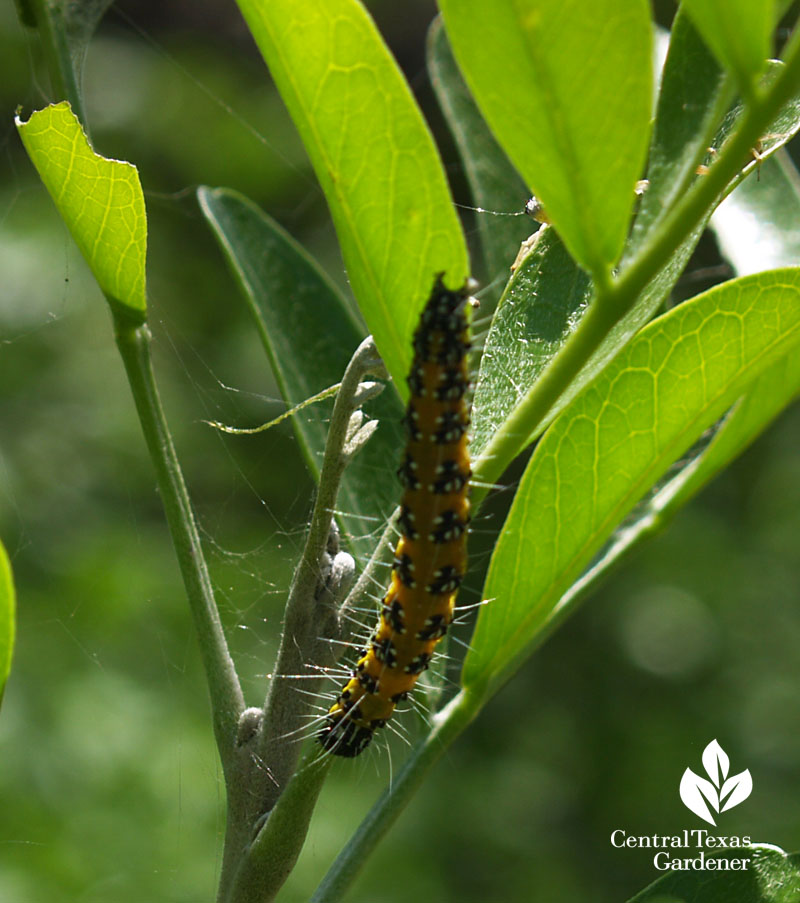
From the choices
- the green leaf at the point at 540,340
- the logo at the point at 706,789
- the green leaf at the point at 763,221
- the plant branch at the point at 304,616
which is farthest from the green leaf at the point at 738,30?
the logo at the point at 706,789

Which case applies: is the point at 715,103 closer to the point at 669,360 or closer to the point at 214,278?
the point at 669,360

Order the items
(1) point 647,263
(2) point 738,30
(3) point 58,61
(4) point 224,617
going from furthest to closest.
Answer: (4) point 224,617
(3) point 58,61
(1) point 647,263
(2) point 738,30

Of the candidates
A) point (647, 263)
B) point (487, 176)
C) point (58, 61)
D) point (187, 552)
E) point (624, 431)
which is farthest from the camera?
point (487, 176)

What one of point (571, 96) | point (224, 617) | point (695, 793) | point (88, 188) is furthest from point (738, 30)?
point (224, 617)

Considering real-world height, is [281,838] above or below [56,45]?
below

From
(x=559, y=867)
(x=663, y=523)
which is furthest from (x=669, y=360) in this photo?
(x=559, y=867)

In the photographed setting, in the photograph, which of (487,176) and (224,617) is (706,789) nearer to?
(487,176)

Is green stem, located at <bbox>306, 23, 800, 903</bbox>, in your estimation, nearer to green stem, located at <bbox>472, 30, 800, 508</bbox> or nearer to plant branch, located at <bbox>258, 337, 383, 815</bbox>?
green stem, located at <bbox>472, 30, 800, 508</bbox>

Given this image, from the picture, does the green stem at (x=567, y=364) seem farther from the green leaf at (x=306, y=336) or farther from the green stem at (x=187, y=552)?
the green leaf at (x=306, y=336)

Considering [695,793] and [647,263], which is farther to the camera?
[695,793]
